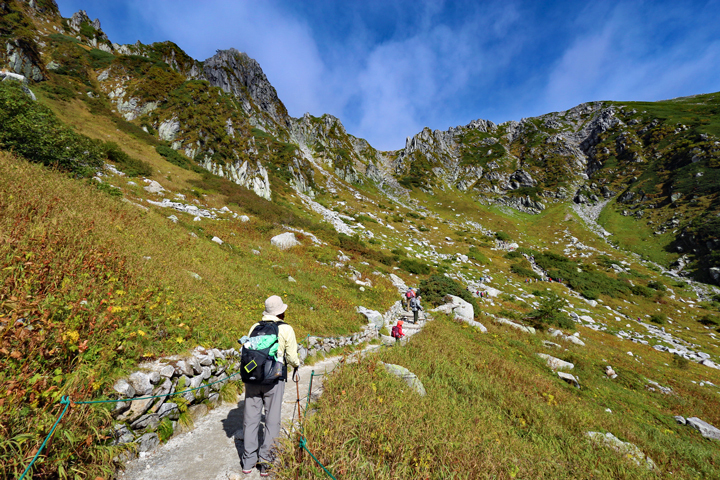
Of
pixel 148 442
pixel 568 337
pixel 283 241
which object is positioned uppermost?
pixel 283 241

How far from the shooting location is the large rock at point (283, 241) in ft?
63.7

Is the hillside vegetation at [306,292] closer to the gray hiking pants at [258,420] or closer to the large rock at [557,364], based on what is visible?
the gray hiking pants at [258,420]

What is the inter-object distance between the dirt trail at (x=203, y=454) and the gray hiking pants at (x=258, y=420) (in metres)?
0.21

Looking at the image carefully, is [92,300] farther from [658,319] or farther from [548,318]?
[658,319]

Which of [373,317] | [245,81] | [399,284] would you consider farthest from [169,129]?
[245,81]

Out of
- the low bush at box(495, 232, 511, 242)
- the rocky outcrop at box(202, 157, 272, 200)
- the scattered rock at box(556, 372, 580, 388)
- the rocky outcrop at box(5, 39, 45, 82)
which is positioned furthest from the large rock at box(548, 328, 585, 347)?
the rocky outcrop at box(5, 39, 45, 82)

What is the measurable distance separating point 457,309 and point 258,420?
1603cm

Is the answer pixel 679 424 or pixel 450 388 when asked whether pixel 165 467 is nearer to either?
pixel 450 388

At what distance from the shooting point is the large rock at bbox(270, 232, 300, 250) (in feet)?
63.7

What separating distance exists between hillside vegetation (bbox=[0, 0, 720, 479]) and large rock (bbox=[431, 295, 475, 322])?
2.81 ft

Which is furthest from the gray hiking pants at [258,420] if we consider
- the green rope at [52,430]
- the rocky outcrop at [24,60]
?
the rocky outcrop at [24,60]

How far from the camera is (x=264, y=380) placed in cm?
373

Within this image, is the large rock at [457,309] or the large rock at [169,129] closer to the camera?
the large rock at [457,309]

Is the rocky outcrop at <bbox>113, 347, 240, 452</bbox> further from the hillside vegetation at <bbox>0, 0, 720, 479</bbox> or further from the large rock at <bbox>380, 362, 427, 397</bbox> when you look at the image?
the large rock at <bbox>380, 362, 427, 397</bbox>
